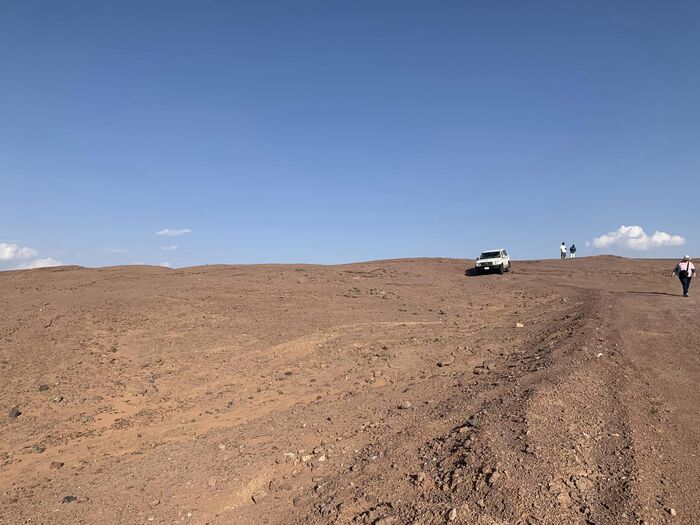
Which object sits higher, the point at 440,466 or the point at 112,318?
the point at 112,318

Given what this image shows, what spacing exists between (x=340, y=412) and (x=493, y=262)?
2418 cm

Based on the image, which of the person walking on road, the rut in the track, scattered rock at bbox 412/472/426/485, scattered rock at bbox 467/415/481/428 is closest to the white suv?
the person walking on road

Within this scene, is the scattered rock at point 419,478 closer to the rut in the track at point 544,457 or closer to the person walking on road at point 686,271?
the rut in the track at point 544,457

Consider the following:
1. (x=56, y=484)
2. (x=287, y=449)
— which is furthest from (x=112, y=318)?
(x=287, y=449)

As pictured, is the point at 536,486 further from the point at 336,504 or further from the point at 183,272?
the point at 183,272

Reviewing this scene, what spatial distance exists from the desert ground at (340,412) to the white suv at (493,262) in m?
12.5

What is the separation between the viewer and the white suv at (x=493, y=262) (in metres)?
30.0

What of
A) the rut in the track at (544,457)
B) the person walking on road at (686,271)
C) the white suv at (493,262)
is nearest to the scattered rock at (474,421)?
the rut in the track at (544,457)

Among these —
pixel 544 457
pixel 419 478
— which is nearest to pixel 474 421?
pixel 544 457

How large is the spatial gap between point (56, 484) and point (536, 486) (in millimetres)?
5789

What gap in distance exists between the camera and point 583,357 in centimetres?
937

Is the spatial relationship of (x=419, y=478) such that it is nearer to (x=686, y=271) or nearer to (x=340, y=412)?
(x=340, y=412)

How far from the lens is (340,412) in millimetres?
7762

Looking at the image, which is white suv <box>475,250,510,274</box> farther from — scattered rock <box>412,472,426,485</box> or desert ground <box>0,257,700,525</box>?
scattered rock <box>412,472,426,485</box>
